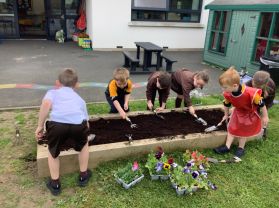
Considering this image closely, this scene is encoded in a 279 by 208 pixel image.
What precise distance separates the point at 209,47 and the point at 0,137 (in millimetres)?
8144

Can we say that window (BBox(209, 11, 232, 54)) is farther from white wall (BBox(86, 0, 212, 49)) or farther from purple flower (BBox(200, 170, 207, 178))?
purple flower (BBox(200, 170, 207, 178))

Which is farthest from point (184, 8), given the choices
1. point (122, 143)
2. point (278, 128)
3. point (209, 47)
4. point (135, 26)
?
point (122, 143)

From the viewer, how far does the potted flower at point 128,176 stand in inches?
127

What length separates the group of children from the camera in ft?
9.37

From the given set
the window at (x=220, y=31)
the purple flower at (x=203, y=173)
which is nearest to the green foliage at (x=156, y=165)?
the purple flower at (x=203, y=173)

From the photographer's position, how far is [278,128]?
16.5 ft

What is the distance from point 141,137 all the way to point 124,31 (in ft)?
29.9

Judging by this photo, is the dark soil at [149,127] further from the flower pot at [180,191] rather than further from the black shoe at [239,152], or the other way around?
the flower pot at [180,191]

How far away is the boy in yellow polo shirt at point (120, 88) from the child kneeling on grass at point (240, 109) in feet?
4.34

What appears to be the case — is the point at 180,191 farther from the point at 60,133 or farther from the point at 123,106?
the point at 123,106

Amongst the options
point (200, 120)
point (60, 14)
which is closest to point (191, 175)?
point (200, 120)

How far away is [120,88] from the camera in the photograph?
14.0 feet

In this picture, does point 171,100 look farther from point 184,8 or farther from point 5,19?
point 5,19

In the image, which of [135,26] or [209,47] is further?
[135,26]
